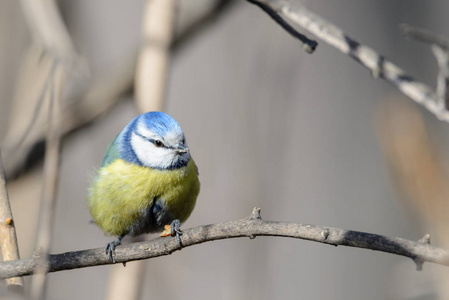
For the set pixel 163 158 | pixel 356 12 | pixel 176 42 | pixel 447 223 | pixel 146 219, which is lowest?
pixel 447 223

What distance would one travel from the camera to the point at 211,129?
9.77 feet

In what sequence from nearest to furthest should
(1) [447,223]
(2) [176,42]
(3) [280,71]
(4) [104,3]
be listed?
(1) [447,223], (3) [280,71], (2) [176,42], (4) [104,3]

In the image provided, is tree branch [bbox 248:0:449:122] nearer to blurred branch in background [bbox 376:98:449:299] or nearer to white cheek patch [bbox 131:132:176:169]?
blurred branch in background [bbox 376:98:449:299]

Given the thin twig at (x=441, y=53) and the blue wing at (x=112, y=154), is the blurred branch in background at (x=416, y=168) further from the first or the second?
the blue wing at (x=112, y=154)

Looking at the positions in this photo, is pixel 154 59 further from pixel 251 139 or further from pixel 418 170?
pixel 418 170

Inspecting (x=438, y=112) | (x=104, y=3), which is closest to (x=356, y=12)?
(x=104, y=3)

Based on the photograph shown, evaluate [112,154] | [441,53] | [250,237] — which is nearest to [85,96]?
[112,154]

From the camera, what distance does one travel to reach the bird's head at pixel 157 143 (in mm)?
1879

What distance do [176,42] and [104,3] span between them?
1.26 metres

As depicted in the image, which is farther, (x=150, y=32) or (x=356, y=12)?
(x=356, y=12)

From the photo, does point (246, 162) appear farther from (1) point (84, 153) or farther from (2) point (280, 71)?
(1) point (84, 153)

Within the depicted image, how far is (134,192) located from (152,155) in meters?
0.15

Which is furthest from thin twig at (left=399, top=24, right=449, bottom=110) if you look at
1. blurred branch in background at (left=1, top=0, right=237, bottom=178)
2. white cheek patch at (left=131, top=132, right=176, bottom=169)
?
blurred branch in background at (left=1, top=0, right=237, bottom=178)

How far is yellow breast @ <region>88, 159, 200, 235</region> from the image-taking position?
1.88 metres
